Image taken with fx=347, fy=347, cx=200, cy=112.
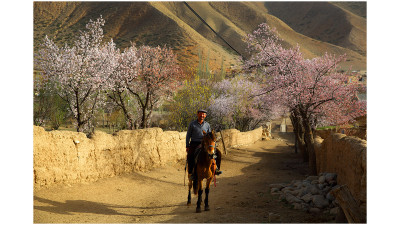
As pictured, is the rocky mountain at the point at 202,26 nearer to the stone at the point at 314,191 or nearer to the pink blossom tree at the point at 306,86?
the pink blossom tree at the point at 306,86

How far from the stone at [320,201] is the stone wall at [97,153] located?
761 centimetres

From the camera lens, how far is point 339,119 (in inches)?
787

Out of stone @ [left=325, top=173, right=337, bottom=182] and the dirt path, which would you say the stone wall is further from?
→ stone @ [left=325, top=173, right=337, bottom=182]

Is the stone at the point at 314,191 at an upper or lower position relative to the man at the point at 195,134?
lower

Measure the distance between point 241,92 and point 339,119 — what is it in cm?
1642

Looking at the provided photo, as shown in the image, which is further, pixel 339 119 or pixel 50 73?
pixel 50 73

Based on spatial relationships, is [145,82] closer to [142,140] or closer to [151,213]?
[142,140]

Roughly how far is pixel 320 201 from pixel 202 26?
97.6 m

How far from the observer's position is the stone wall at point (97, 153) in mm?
10508

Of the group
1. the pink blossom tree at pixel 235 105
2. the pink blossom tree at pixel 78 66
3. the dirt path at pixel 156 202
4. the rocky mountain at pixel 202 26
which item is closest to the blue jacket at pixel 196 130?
the dirt path at pixel 156 202

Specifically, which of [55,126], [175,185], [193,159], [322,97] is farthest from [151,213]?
[55,126]

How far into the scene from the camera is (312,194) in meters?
10.8

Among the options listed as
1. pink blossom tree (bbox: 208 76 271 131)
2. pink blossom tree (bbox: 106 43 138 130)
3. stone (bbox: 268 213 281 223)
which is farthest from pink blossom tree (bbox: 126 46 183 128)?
stone (bbox: 268 213 281 223)

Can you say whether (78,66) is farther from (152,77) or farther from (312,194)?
(312,194)
